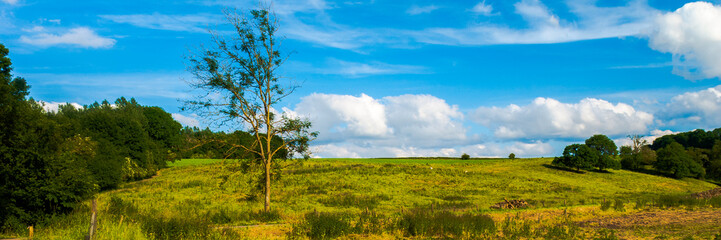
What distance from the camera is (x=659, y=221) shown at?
28.7m

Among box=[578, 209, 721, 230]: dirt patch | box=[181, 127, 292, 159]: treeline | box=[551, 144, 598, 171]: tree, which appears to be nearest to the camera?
box=[578, 209, 721, 230]: dirt patch

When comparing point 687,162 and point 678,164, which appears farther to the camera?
point 687,162

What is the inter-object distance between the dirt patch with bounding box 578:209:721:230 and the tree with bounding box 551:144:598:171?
59053 millimetres

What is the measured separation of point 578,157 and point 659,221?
65814mm

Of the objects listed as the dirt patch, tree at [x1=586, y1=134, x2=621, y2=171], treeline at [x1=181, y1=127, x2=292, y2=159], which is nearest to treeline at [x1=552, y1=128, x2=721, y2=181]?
tree at [x1=586, y1=134, x2=621, y2=171]

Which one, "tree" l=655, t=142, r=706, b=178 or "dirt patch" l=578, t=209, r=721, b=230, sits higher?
"tree" l=655, t=142, r=706, b=178

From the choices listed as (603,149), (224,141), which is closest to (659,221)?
(224,141)

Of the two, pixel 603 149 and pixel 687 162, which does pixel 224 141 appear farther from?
pixel 687 162

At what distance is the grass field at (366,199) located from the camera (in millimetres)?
21062

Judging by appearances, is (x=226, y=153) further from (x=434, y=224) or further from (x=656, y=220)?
(x=656, y=220)

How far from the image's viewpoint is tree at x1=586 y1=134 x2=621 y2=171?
9038 centimetres

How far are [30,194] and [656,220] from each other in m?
39.7

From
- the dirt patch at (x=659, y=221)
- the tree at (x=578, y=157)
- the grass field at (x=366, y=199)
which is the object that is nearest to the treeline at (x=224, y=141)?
the grass field at (x=366, y=199)

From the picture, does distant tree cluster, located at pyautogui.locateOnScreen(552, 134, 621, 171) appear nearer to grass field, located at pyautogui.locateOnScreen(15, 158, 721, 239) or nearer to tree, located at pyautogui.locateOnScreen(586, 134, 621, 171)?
tree, located at pyautogui.locateOnScreen(586, 134, 621, 171)
